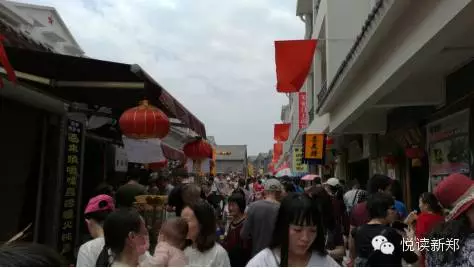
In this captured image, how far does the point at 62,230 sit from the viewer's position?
6.00 metres

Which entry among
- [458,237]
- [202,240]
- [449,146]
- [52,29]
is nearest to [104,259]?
[202,240]

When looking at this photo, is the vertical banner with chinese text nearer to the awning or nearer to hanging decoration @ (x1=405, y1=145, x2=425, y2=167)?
the awning

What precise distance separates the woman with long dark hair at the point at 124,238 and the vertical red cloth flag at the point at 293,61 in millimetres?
8588

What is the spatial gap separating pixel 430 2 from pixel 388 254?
2568mm

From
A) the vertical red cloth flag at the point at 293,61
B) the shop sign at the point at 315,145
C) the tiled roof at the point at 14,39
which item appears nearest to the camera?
the tiled roof at the point at 14,39

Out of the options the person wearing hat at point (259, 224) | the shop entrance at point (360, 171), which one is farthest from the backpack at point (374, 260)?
the shop entrance at point (360, 171)


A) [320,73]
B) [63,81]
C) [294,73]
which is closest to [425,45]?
[63,81]

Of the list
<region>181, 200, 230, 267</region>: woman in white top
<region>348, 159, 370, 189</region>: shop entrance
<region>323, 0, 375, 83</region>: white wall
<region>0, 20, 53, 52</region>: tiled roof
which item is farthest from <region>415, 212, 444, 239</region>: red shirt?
<region>348, 159, 370, 189</region>: shop entrance

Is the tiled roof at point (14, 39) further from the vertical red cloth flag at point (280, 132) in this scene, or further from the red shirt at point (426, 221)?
the vertical red cloth flag at point (280, 132)

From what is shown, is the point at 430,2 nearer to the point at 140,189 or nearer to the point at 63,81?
the point at 140,189

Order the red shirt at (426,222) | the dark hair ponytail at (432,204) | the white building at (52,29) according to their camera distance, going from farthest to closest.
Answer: the white building at (52,29)
the dark hair ponytail at (432,204)
the red shirt at (426,222)

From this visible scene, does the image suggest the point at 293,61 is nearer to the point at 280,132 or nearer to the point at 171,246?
the point at 171,246

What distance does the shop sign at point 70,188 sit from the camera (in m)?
6.06

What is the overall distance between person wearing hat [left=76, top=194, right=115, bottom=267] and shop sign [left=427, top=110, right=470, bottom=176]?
5540 millimetres
